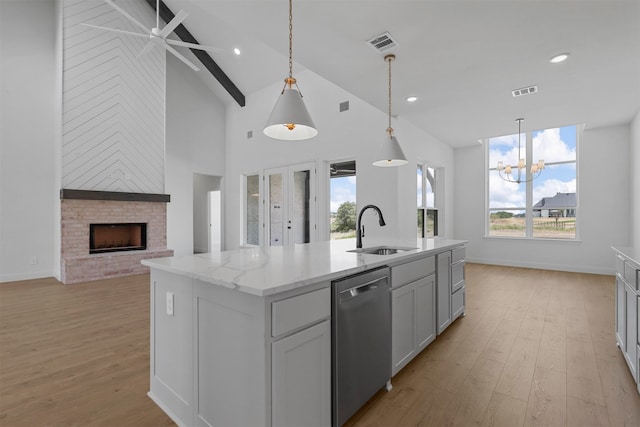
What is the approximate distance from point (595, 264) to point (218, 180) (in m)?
8.96

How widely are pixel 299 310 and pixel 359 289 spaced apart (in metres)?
0.48

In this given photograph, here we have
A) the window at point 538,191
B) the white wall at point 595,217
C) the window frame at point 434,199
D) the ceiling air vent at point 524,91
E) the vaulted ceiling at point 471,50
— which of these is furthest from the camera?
the window at point 538,191

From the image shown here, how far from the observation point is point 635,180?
4.96m

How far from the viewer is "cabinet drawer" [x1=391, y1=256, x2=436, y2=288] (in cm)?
211

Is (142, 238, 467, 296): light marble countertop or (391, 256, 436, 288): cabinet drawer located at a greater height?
(142, 238, 467, 296): light marble countertop

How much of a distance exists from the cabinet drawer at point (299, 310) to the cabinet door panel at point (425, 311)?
1.16 metres

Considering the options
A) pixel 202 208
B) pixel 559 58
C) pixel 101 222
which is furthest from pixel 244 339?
pixel 202 208

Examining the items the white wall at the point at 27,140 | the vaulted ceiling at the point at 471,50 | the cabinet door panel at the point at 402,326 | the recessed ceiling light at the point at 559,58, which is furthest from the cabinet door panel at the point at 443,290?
the white wall at the point at 27,140

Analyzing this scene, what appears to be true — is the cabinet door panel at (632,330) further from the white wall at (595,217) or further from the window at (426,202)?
the white wall at (595,217)

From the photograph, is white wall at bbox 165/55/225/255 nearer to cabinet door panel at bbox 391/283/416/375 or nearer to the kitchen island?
the kitchen island

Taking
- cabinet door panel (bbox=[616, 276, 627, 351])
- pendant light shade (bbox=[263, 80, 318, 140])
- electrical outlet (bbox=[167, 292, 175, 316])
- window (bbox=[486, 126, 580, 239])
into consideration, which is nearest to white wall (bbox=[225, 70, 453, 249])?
window (bbox=[486, 126, 580, 239])

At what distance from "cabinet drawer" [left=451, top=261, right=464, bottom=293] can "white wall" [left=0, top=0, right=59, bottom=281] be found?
6.55m

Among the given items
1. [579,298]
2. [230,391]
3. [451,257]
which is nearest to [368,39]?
[451,257]

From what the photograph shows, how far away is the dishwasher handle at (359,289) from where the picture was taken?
1.61m
